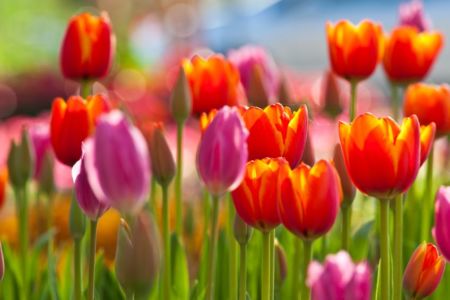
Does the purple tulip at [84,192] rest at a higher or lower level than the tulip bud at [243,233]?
higher

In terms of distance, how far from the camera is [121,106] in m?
1.38

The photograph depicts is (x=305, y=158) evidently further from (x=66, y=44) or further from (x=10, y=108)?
(x=10, y=108)

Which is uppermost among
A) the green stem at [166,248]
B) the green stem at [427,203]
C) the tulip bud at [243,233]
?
the tulip bud at [243,233]

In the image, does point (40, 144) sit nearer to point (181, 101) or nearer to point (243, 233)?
point (181, 101)

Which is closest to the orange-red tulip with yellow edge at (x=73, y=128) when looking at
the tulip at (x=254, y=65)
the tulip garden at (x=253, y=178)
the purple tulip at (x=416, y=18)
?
the tulip garden at (x=253, y=178)

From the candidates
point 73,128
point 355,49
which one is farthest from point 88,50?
A: point 355,49

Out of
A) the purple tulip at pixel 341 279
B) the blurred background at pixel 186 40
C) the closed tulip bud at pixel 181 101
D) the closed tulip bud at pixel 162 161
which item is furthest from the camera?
the blurred background at pixel 186 40

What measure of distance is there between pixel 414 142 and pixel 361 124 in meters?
0.05

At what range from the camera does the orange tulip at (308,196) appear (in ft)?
3.07

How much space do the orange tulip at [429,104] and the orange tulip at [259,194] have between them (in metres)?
0.54

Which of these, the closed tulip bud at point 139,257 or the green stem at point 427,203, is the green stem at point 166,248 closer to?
the closed tulip bud at point 139,257

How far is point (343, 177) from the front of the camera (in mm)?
1254

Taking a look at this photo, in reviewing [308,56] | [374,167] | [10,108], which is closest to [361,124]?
[374,167]

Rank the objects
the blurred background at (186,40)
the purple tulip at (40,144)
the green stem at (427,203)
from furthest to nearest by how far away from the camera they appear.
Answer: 1. the blurred background at (186,40)
2. the purple tulip at (40,144)
3. the green stem at (427,203)
